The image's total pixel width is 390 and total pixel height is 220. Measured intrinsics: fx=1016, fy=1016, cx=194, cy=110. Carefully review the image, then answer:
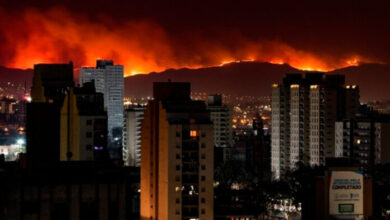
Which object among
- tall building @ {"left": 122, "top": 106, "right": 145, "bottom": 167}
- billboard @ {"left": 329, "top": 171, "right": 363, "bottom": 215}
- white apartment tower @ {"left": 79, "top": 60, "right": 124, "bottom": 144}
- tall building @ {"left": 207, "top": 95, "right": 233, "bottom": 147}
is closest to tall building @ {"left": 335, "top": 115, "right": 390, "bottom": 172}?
tall building @ {"left": 122, "top": 106, "right": 145, "bottom": 167}

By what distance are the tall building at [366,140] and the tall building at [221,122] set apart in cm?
2069

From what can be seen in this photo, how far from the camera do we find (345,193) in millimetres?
32500

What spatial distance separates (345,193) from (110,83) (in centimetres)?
6635

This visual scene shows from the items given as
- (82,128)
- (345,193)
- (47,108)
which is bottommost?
(345,193)

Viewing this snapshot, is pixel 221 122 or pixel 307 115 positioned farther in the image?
pixel 221 122

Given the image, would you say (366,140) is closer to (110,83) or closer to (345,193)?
(345,193)

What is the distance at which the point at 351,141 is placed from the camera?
57406 mm

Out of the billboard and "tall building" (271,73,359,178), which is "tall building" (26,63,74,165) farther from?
"tall building" (271,73,359,178)

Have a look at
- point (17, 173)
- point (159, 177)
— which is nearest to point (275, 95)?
point (159, 177)

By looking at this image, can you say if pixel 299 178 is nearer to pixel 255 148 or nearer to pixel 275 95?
pixel 275 95

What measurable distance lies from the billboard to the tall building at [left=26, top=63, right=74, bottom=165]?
9190 mm

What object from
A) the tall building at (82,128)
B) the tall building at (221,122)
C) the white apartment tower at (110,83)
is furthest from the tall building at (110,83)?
the tall building at (82,128)

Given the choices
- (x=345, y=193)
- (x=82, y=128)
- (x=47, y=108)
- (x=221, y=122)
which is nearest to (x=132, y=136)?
(x=221, y=122)

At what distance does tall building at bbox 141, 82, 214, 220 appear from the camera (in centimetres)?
3459
